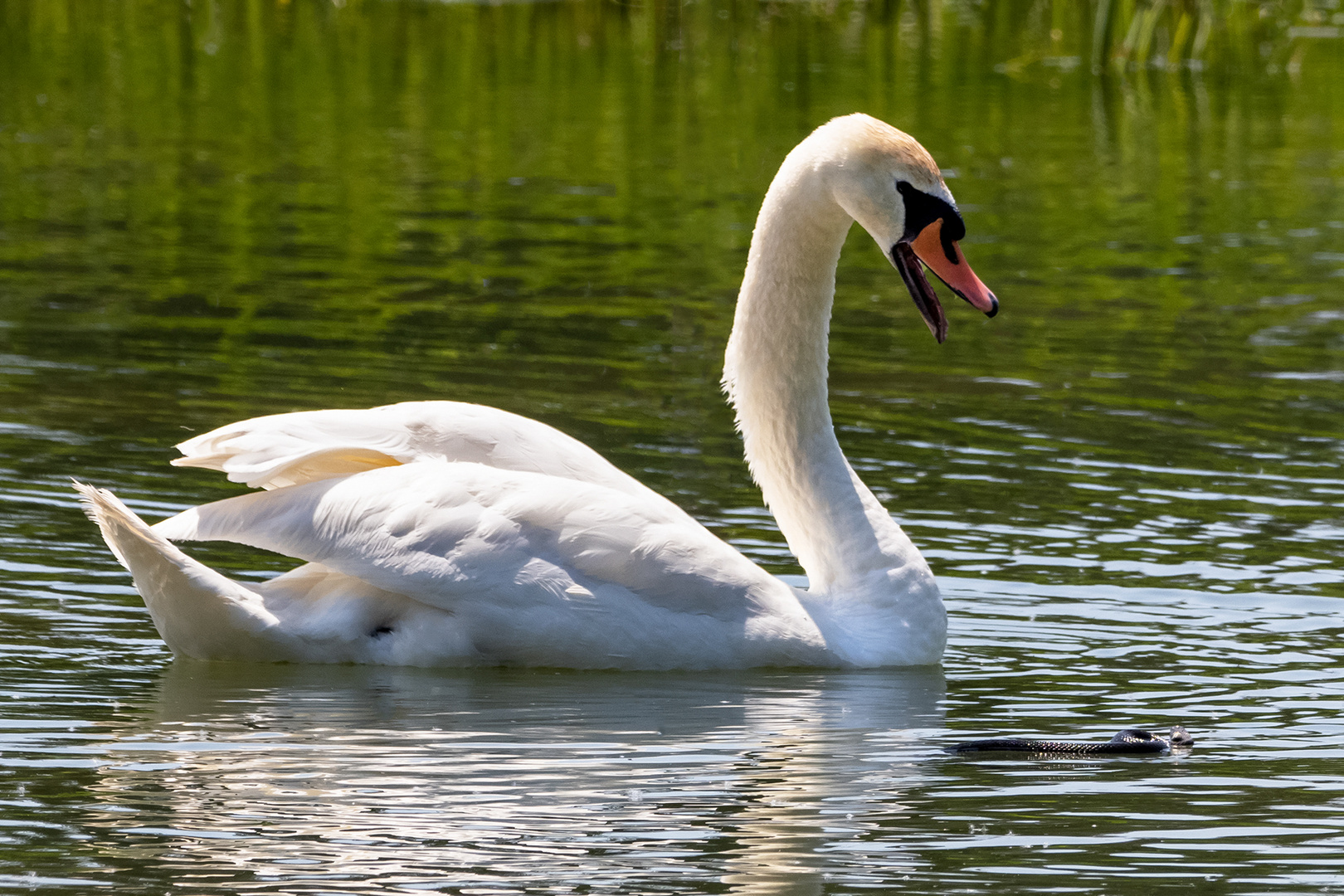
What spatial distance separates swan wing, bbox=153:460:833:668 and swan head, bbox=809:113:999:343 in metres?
1.16

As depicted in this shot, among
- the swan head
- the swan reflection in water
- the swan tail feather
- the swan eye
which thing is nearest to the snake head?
the swan reflection in water

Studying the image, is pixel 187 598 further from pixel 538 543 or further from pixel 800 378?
pixel 800 378

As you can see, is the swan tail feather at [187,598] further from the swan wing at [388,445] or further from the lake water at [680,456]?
the swan wing at [388,445]

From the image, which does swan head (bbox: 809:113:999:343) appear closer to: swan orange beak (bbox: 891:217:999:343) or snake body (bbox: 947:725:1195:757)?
swan orange beak (bbox: 891:217:999:343)

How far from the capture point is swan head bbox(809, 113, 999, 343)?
7.25 m

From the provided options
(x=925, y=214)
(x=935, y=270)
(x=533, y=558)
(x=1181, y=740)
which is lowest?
(x=1181, y=740)

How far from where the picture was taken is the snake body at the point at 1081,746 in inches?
242

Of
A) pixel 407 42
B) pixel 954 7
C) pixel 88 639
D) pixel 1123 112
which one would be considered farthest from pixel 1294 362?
pixel 954 7

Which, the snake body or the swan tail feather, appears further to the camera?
the swan tail feather

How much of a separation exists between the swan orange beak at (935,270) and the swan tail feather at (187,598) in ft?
7.55

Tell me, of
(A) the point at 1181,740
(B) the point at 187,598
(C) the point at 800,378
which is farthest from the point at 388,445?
(A) the point at 1181,740

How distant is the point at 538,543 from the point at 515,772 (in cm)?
108

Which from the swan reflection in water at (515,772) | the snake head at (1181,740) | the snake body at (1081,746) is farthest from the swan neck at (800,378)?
the snake head at (1181,740)

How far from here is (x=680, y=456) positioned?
1005 cm
